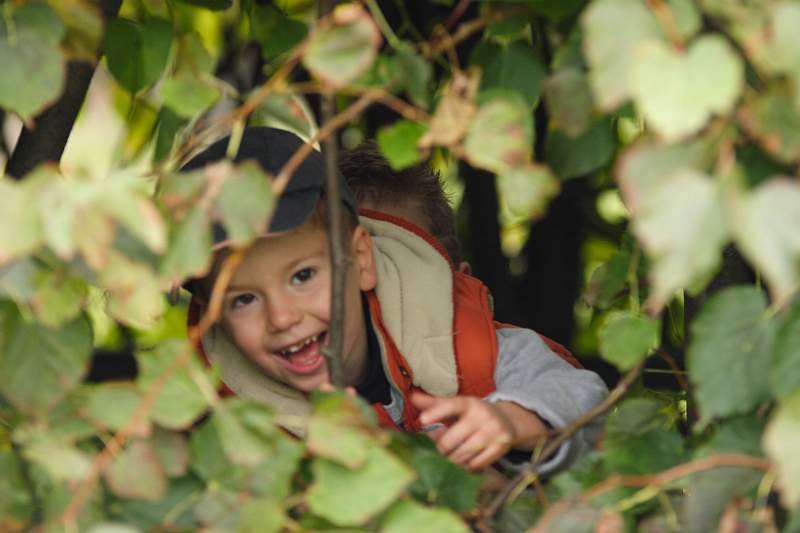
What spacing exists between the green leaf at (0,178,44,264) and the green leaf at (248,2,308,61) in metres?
0.82

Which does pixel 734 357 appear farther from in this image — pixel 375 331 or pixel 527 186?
pixel 375 331

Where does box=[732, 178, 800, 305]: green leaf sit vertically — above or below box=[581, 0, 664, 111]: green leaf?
below

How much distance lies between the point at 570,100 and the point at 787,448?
41cm

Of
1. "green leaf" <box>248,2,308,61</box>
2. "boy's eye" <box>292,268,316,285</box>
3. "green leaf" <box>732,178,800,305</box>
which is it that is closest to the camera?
"green leaf" <box>732,178,800,305</box>

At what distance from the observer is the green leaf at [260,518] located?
1166 mm

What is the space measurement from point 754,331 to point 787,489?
0.22 m

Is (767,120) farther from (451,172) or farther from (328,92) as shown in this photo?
(451,172)

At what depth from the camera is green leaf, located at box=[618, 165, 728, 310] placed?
37.9 inches

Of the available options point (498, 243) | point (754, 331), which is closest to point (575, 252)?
point (498, 243)

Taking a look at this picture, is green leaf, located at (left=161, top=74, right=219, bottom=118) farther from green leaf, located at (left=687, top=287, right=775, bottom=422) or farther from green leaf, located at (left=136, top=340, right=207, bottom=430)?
green leaf, located at (left=687, top=287, right=775, bottom=422)

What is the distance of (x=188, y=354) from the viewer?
1.21 meters

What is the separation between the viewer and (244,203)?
3.74 ft

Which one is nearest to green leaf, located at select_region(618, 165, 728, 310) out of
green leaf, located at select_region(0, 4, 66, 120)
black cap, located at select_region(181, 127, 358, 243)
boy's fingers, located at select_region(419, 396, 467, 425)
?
boy's fingers, located at select_region(419, 396, 467, 425)

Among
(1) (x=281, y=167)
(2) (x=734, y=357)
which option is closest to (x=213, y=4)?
(1) (x=281, y=167)
